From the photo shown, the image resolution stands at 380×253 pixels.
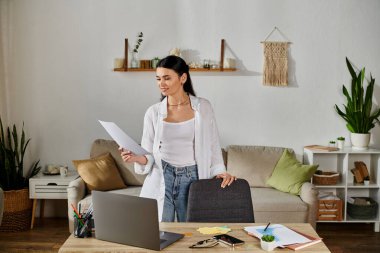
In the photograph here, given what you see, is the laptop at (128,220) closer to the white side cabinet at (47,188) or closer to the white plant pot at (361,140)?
the white side cabinet at (47,188)

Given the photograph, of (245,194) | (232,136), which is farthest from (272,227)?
(232,136)

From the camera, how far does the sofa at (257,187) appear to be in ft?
13.7

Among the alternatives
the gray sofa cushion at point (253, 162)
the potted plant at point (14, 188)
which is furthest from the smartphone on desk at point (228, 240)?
the potted plant at point (14, 188)

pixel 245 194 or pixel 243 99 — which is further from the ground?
pixel 243 99

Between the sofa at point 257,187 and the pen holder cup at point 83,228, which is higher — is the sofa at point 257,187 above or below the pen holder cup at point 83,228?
below

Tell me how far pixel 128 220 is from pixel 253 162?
9.57 feet

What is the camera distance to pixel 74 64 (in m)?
4.92

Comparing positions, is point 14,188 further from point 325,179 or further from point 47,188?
point 325,179

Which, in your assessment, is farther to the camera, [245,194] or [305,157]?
[305,157]

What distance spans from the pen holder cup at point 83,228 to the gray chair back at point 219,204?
1.94ft

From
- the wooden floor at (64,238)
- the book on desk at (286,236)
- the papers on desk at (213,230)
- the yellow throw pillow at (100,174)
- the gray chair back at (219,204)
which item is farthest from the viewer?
the yellow throw pillow at (100,174)

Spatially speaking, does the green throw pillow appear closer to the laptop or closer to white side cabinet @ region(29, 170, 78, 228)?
white side cabinet @ region(29, 170, 78, 228)

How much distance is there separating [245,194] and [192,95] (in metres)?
0.66

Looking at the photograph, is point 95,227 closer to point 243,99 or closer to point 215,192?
point 215,192
